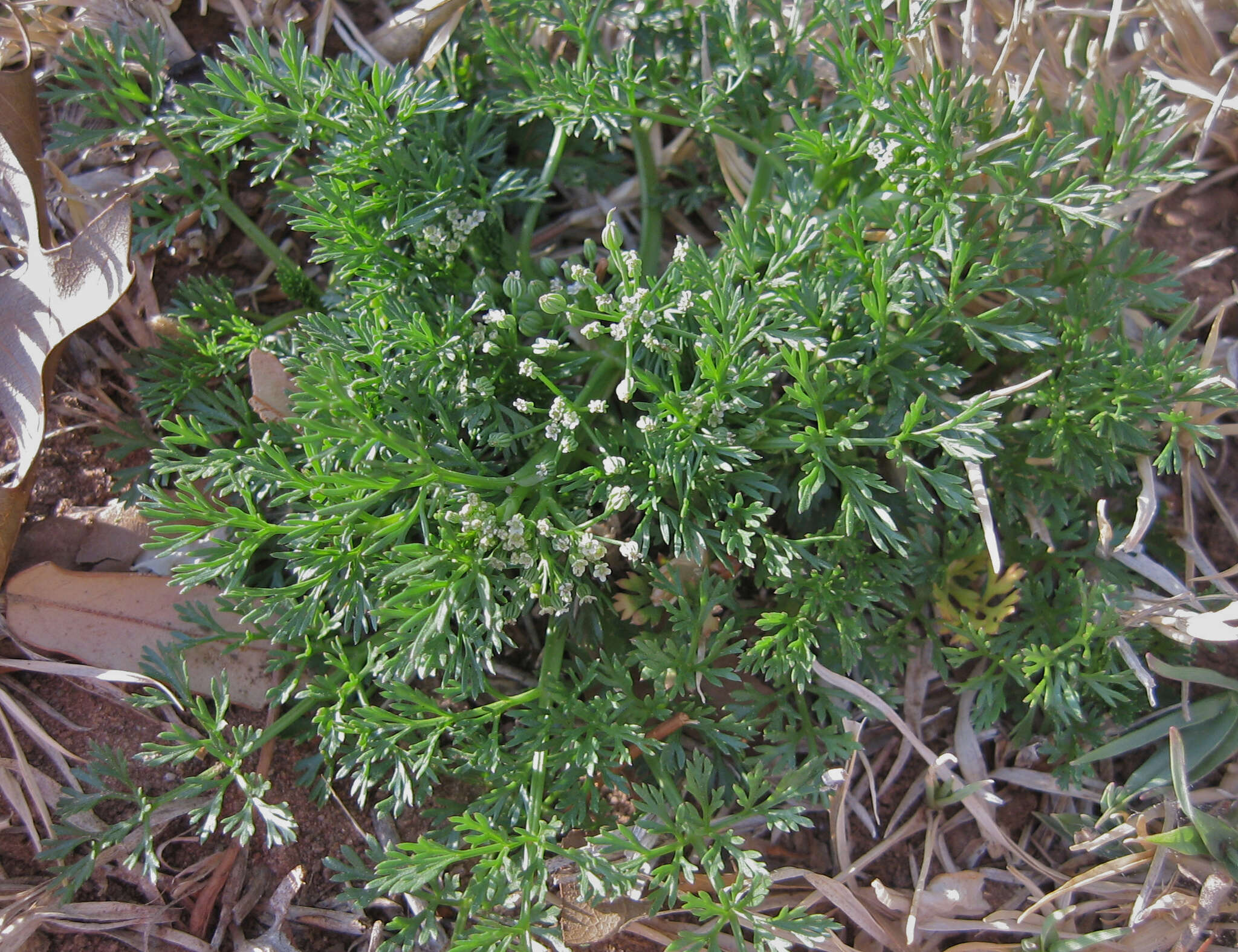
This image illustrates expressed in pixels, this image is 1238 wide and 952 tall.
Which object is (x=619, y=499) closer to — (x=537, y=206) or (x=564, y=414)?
(x=564, y=414)

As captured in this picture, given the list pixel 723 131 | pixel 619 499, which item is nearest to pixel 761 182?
pixel 723 131

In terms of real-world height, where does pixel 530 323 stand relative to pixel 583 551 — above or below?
above

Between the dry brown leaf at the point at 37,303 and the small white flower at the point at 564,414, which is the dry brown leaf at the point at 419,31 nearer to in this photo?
the dry brown leaf at the point at 37,303

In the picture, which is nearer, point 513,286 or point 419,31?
point 513,286

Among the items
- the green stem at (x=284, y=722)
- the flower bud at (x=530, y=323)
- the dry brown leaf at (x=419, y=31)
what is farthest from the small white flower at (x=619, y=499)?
the dry brown leaf at (x=419, y=31)

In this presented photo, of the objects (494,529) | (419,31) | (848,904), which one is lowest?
(848,904)

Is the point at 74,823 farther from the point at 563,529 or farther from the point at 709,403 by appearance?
the point at 709,403

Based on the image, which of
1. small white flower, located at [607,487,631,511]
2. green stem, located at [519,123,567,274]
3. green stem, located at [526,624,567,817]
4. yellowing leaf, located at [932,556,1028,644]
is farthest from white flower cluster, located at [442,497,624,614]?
yellowing leaf, located at [932,556,1028,644]
